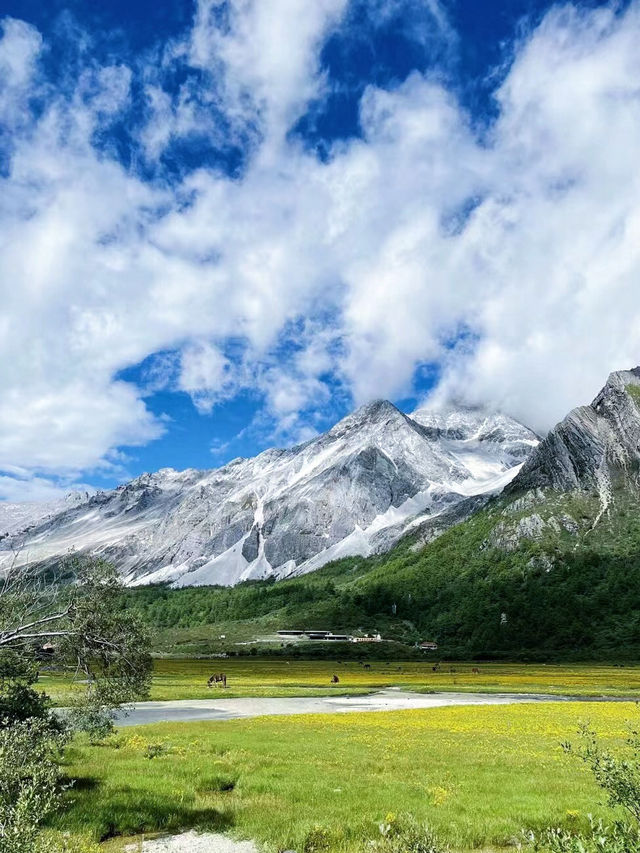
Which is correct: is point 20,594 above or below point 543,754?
above

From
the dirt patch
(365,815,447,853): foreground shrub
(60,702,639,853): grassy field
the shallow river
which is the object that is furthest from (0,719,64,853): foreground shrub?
the shallow river

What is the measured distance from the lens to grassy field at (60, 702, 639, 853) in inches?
683

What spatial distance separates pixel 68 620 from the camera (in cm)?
2195

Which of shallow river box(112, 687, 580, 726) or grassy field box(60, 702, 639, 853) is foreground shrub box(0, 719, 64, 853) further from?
shallow river box(112, 687, 580, 726)

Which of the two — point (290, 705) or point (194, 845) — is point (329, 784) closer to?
point (194, 845)

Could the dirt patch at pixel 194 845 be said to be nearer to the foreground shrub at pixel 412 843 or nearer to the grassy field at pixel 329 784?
the grassy field at pixel 329 784

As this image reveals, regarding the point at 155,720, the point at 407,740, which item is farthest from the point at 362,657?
the point at 407,740

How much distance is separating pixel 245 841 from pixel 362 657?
191089 millimetres

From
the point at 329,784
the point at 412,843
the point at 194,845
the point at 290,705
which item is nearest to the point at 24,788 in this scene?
the point at 194,845

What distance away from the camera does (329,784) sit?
22703 millimetres

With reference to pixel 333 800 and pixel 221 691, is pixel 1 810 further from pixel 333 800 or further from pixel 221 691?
pixel 221 691

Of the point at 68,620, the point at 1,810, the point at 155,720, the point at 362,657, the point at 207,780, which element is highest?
the point at 68,620

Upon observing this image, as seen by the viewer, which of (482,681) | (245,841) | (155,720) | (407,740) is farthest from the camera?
(482,681)

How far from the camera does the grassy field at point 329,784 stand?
683 inches
